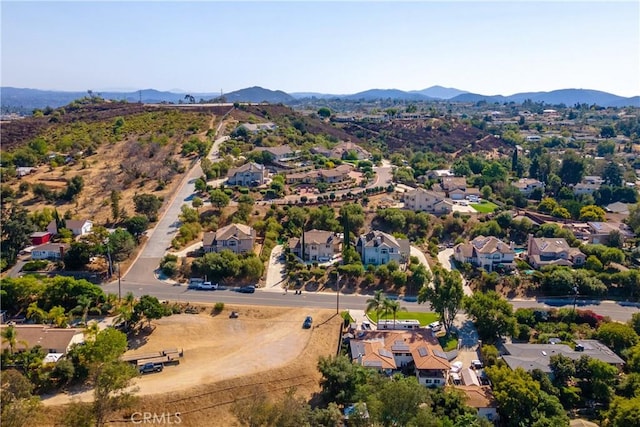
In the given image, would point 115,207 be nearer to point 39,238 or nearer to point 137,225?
point 137,225

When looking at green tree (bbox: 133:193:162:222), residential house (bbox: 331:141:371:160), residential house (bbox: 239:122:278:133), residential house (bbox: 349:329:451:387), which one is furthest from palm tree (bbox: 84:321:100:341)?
residential house (bbox: 239:122:278:133)

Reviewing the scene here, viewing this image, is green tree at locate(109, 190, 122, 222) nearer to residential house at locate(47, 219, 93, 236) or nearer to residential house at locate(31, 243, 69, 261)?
residential house at locate(47, 219, 93, 236)

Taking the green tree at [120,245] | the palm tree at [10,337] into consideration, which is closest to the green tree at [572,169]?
the green tree at [120,245]

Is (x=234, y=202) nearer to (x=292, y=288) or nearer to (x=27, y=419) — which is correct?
(x=292, y=288)

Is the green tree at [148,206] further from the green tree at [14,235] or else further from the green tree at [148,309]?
the green tree at [148,309]

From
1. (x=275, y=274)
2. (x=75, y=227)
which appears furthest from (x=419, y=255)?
(x=75, y=227)

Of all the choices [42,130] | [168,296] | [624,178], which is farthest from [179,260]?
[624,178]
